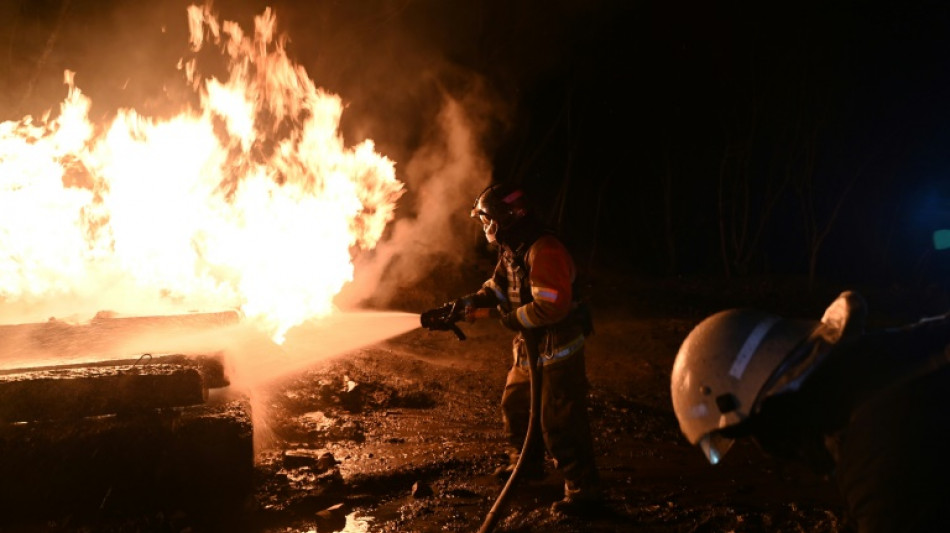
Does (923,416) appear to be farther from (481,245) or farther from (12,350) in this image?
(481,245)

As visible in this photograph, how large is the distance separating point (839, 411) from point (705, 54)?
20.4 metres

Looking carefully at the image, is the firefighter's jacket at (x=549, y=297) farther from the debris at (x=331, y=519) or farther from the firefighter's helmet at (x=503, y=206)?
the debris at (x=331, y=519)

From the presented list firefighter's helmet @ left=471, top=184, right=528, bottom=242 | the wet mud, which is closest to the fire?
the wet mud

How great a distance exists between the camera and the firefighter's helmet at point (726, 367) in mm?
2229

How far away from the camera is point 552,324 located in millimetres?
4922

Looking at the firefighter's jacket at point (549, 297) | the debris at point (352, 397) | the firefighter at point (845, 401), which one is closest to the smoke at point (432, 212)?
the debris at point (352, 397)

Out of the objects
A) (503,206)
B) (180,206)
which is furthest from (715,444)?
(180,206)

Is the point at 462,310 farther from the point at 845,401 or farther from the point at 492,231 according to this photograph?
the point at 845,401

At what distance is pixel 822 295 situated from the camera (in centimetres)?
1867

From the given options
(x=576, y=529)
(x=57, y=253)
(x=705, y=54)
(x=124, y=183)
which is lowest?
(x=576, y=529)

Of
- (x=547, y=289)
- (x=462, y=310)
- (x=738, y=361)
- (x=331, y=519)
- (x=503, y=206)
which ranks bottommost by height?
(x=331, y=519)

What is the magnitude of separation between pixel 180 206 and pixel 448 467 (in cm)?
484

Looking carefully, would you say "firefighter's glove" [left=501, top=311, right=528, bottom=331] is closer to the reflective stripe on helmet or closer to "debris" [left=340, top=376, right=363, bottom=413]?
the reflective stripe on helmet

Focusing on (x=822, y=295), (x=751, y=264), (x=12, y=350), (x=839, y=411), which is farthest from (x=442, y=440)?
(x=751, y=264)
